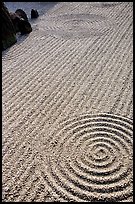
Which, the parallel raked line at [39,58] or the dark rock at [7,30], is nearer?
the parallel raked line at [39,58]

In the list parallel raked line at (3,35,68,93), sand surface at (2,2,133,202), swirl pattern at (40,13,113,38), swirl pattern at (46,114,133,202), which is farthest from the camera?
swirl pattern at (40,13,113,38)

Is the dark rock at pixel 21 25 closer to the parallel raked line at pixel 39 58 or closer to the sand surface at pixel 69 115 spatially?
the sand surface at pixel 69 115

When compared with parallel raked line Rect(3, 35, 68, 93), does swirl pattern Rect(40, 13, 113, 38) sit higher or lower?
higher

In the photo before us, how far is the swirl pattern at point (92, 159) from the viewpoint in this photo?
164 inches

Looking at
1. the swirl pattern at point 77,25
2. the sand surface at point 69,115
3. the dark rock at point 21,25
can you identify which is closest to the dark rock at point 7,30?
the sand surface at point 69,115

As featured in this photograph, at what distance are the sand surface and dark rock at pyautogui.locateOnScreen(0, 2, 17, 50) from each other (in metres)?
0.27

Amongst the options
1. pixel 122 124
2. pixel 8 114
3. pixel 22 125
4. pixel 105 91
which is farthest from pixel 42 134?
pixel 105 91

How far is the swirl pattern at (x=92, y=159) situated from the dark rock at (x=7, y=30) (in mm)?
4565

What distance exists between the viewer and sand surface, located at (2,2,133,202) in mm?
4305

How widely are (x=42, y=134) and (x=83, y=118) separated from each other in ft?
2.77

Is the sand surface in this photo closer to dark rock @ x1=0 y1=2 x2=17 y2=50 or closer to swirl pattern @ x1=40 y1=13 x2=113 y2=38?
swirl pattern @ x1=40 y1=13 x2=113 y2=38

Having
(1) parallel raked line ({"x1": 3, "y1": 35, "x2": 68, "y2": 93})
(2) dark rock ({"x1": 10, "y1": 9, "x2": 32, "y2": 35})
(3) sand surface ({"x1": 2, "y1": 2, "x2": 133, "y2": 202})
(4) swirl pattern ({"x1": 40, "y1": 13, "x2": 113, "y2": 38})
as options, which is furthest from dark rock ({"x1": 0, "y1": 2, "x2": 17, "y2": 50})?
(4) swirl pattern ({"x1": 40, "y1": 13, "x2": 113, "y2": 38})

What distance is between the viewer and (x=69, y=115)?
18.9 ft

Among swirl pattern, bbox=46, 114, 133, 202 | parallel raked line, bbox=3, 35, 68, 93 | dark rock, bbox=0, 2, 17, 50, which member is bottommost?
swirl pattern, bbox=46, 114, 133, 202
